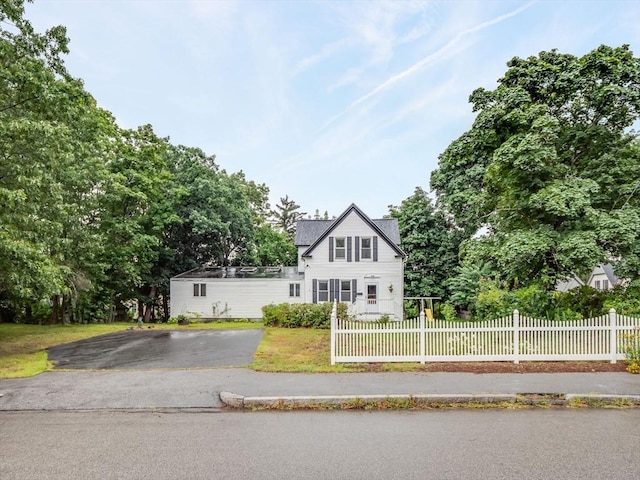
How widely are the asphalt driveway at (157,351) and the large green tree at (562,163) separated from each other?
8.72 meters

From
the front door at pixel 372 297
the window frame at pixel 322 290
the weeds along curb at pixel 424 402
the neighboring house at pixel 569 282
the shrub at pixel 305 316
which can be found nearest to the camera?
the weeds along curb at pixel 424 402

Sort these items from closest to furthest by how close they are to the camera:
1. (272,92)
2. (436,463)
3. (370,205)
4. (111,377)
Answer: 1. (436,463)
2. (111,377)
3. (272,92)
4. (370,205)

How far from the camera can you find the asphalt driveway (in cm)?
977

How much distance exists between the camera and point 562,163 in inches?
497

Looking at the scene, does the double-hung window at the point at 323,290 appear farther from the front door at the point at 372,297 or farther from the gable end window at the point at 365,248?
the gable end window at the point at 365,248

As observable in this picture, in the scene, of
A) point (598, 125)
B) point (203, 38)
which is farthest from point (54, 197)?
point (598, 125)

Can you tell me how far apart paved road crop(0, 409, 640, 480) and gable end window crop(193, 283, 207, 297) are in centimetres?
1772

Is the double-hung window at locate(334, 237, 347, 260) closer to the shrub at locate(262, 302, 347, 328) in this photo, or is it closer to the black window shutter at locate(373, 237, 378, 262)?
the black window shutter at locate(373, 237, 378, 262)

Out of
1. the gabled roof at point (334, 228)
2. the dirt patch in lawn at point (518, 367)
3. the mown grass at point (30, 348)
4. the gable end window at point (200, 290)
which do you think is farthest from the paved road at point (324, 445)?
the gable end window at point (200, 290)

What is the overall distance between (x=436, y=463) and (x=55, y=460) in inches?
173

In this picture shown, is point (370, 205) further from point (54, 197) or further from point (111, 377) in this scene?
point (111, 377)

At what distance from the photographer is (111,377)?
27.2ft

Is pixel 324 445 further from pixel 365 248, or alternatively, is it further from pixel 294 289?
pixel 294 289

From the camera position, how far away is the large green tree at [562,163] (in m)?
10.8
